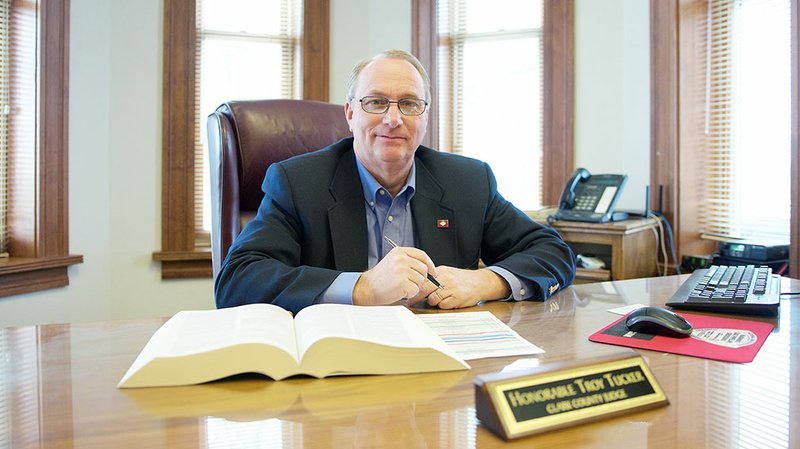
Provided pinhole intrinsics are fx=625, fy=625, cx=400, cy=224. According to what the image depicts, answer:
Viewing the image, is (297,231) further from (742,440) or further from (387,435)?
(742,440)

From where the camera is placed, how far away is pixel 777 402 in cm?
70

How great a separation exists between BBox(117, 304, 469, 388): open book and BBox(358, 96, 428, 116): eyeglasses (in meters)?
0.84

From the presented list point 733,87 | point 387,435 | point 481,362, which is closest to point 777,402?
point 481,362

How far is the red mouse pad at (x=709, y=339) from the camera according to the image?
90 centimetres

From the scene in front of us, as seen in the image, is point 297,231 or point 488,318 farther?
point 297,231

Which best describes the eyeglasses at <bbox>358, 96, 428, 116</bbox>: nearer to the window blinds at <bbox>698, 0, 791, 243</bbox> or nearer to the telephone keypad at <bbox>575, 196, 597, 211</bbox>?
the telephone keypad at <bbox>575, 196, 597, 211</bbox>

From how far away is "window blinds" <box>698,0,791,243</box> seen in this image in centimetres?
260

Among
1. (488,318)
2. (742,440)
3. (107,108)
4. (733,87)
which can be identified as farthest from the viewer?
(107,108)

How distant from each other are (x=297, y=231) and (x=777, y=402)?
1.12 meters

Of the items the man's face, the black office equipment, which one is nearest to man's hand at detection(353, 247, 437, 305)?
the man's face

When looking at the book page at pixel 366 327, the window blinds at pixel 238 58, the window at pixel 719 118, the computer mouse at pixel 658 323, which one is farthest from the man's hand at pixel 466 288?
the window blinds at pixel 238 58

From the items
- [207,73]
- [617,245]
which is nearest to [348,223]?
[617,245]

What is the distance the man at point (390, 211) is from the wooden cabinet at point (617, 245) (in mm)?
880

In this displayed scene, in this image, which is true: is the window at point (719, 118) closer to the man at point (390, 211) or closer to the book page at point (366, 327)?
the man at point (390, 211)
